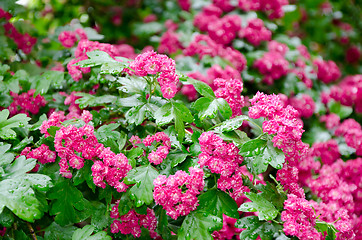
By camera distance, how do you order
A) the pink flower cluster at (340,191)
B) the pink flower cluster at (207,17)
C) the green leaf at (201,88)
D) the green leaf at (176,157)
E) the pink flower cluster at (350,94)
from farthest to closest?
the pink flower cluster at (207,17)
the pink flower cluster at (350,94)
the pink flower cluster at (340,191)
the green leaf at (201,88)
the green leaf at (176,157)

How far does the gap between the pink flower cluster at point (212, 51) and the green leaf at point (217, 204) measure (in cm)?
141

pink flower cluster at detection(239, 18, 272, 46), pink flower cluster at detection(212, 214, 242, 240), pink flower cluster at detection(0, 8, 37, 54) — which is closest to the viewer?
pink flower cluster at detection(212, 214, 242, 240)

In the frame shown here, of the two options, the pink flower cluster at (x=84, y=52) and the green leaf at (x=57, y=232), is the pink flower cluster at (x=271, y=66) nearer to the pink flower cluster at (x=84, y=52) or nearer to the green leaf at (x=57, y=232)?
the pink flower cluster at (x=84, y=52)

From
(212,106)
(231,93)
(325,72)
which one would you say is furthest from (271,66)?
(212,106)

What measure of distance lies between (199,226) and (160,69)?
0.61 meters

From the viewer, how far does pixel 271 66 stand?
262 cm

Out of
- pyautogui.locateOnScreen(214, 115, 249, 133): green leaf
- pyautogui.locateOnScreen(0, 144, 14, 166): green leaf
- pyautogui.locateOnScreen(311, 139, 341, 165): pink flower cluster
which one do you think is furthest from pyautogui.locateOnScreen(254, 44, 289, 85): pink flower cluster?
pyautogui.locateOnScreen(0, 144, 14, 166): green leaf

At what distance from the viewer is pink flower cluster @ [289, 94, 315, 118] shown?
2562mm

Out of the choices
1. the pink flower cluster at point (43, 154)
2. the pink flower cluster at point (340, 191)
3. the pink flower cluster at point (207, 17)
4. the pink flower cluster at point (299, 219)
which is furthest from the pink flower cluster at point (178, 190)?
the pink flower cluster at point (207, 17)

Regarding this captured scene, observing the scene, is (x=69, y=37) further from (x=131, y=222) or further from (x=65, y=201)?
(x=131, y=222)

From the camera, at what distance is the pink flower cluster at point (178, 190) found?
48.8 inches

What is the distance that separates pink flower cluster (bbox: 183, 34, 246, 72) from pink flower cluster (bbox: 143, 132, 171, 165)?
132 cm

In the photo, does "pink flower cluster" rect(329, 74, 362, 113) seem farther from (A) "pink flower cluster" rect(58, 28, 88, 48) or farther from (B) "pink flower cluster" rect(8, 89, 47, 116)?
(B) "pink flower cluster" rect(8, 89, 47, 116)

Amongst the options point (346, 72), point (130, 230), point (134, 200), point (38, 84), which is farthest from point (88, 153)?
point (346, 72)
